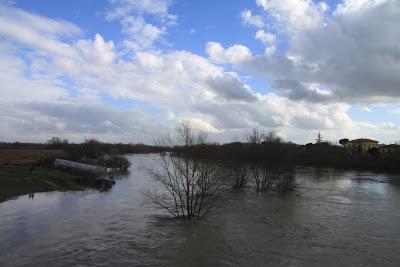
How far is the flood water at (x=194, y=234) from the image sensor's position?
15820mm

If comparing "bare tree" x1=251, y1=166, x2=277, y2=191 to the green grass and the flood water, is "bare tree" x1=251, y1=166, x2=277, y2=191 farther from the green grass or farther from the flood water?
the green grass

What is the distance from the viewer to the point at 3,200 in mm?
27453

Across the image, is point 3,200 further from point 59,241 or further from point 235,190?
point 235,190

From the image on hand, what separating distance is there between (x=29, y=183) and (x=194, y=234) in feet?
65.1

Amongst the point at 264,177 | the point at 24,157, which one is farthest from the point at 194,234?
the point at 24,157

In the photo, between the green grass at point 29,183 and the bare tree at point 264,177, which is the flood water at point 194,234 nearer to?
the green grass at point 29,183

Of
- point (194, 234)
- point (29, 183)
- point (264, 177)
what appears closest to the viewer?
point (194, 234)

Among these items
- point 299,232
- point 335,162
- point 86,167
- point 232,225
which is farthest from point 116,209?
point 335,162

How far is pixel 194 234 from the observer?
19.9 metres

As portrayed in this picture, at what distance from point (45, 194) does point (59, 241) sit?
52.3ft

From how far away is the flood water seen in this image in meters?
15.8

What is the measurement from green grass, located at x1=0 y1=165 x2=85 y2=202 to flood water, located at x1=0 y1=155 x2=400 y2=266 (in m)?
2.18

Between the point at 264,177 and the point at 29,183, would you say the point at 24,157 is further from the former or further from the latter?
the point at 264,177

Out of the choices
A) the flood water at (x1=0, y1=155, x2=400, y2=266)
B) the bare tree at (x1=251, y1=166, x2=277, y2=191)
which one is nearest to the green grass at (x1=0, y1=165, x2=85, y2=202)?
the flood water at (x1=0, y1=155, x2=400, y2=266)
